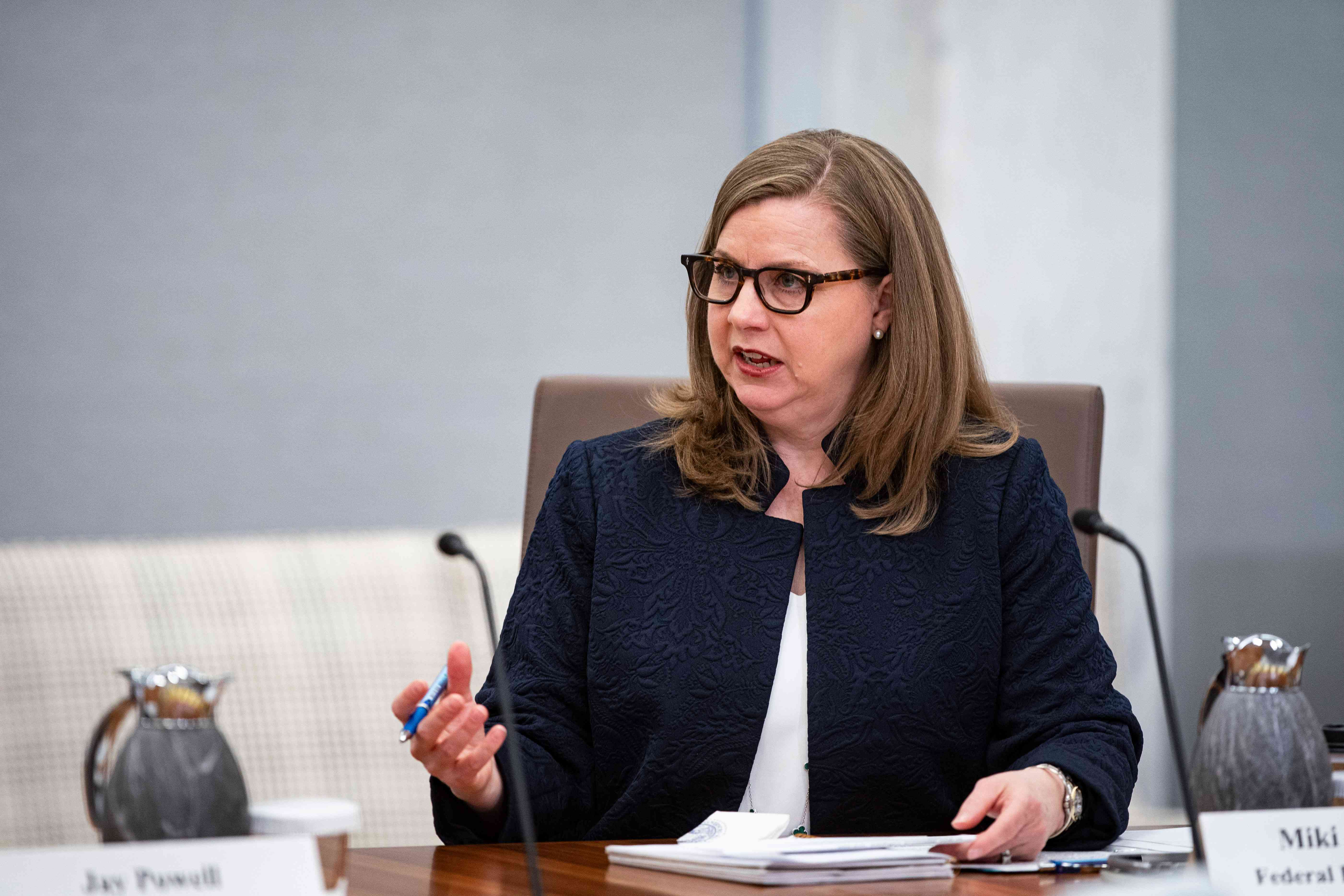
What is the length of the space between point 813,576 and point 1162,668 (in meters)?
0.53

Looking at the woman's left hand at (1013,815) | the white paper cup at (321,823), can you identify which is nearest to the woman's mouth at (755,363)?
the woman's left hand at (1013,815)

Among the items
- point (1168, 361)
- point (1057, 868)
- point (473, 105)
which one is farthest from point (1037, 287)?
point (1057, 868)

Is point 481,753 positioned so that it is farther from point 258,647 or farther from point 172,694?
point 258,647

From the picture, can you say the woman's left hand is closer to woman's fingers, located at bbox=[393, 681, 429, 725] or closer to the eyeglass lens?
woman's fingers, located at bbox=[393, 681, 429, 725]

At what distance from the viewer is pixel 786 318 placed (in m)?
1.37

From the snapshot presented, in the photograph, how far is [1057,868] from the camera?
1003 mm

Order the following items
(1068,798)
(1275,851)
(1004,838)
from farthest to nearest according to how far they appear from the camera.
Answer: (1068,798)
(1004,838)
(1275,851)

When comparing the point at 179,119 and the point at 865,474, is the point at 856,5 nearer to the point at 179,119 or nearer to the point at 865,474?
the point at 179,119

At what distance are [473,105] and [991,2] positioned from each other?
4.06ft

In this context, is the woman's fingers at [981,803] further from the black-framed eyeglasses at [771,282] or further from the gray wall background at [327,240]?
the gray wall background at [327,240]

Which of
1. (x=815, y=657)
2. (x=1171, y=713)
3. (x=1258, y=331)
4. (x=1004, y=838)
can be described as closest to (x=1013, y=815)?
(x=1004, y=838)

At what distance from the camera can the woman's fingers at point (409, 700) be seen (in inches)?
37.9

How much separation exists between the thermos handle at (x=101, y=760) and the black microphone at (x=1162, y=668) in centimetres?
61

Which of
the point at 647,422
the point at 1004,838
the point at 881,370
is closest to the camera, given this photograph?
the point at 1004,838
